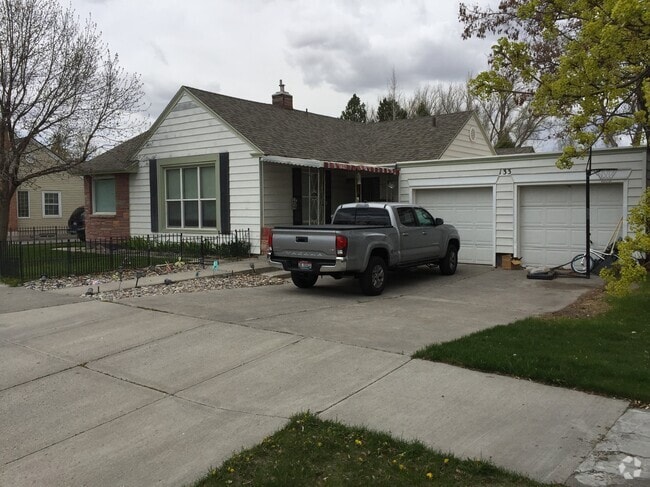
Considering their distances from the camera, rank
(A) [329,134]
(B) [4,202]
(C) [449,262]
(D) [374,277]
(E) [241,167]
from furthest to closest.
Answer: (A) [329,134], (B) [4,202], (E) [241,167], (C) [449,262], (D) [374,277]

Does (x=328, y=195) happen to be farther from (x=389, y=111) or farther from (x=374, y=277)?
(x=389, y=111)

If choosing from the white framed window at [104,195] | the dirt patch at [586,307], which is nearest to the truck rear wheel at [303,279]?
the dirt patch at [586,307]

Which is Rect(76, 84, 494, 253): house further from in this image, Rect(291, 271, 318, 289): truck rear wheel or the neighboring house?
the neighboring house

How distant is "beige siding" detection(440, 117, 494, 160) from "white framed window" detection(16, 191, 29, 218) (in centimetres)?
2548

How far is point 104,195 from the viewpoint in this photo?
2011 centimetres

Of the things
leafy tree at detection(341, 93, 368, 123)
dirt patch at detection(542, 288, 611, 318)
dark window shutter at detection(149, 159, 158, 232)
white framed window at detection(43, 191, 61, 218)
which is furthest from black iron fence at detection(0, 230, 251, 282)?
leafy tree at detection(341, 93, 368, 123)

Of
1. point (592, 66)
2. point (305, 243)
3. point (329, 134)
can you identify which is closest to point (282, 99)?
point (329, 134)

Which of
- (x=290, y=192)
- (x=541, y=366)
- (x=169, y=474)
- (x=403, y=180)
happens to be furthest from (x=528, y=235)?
(x=169, y=474)

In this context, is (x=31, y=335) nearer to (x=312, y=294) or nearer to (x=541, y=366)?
(x=312, y=294)

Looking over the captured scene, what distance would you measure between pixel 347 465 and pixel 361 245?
6419 mm

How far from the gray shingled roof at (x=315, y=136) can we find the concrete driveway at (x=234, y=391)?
328 inches

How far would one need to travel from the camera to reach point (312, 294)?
10.7 m

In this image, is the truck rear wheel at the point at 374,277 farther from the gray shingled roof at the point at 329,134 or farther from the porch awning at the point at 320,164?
the gray shingled roof at the point at 329,134

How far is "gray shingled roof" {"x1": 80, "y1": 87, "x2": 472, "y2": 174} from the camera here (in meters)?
16.8
